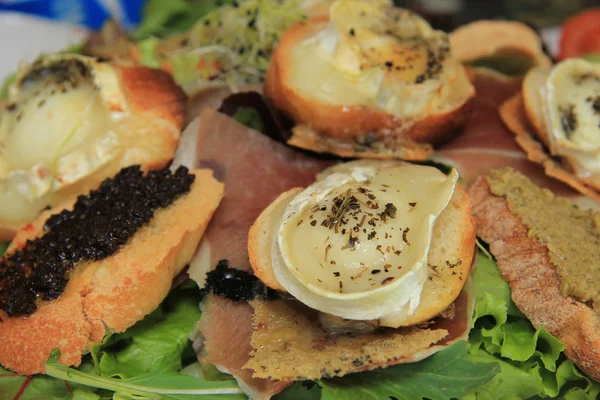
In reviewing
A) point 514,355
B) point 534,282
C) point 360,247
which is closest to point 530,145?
point 534,282

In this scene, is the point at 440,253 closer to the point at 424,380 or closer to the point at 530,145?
the point at 424,380

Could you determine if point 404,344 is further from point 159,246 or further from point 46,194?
point 46,194

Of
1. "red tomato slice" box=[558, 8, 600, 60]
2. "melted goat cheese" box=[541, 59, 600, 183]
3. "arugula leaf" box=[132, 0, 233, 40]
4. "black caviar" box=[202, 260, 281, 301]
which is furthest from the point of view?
"red tomato slice" box=[558, 8, 600, 60]

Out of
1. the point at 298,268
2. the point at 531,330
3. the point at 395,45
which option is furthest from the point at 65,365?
the point at 395,45

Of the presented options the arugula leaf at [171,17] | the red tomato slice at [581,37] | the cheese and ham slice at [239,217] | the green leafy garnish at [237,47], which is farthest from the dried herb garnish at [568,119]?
the arugula leaf at [171,17]

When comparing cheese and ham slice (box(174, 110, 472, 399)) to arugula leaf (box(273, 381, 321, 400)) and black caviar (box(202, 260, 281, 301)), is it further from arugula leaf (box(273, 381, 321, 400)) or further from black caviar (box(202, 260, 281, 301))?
arugula leaf (box(273, 381, 321, 400))

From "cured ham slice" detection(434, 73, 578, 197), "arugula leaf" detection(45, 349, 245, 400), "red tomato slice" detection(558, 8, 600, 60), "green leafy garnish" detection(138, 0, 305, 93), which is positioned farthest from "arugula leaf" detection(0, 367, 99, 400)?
"red tomato slice" detection(558, 8, 600, 60)

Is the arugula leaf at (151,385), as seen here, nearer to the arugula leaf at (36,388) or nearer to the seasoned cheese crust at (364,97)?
the arugula leaf at (36,388)

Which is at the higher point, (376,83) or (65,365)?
(376,83)
